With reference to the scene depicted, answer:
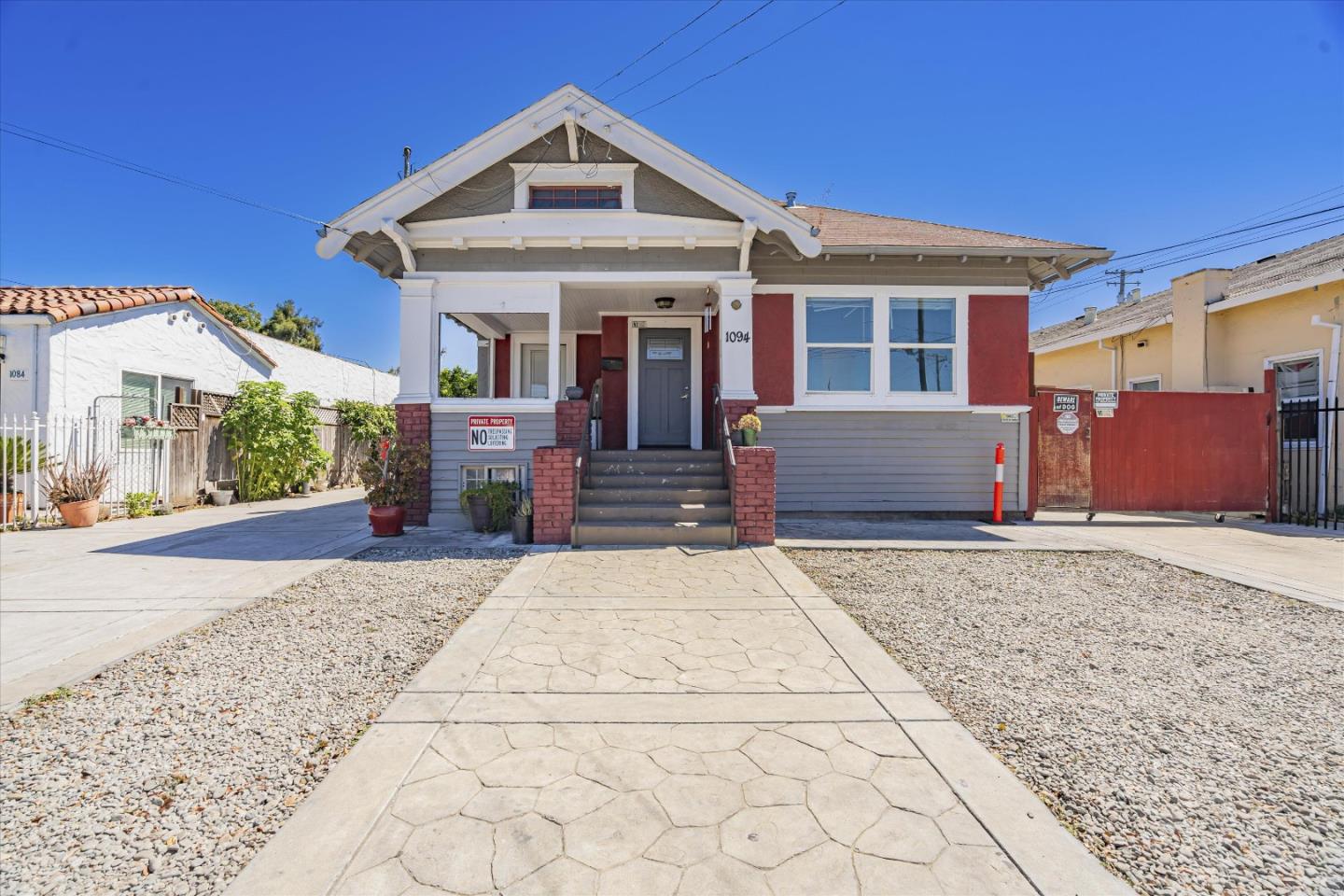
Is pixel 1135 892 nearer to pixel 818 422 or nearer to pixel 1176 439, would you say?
pixel 818 422

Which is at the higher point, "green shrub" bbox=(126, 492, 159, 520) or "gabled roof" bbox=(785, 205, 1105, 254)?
"gabled roof" bbox=(785, 205, 1105, 254)

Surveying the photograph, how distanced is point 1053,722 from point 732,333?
21.1ft

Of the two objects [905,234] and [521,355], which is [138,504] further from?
[905,234]

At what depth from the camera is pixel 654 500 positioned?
7.56m

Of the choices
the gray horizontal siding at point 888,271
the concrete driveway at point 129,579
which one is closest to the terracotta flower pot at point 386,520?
the concrete driveway at point 129,579

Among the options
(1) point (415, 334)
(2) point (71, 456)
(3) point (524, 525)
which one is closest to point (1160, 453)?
(3) point (524, 525)

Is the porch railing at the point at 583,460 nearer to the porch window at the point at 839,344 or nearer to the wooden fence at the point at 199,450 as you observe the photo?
the porch window at the point at 839,344

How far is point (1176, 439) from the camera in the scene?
9.80 meters

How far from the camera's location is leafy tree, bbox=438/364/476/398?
71.6 ft

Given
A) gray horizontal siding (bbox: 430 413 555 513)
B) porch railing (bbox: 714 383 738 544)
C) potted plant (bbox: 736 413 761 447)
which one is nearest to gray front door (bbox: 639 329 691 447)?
porch railing (bbox: 714 383 738 544)

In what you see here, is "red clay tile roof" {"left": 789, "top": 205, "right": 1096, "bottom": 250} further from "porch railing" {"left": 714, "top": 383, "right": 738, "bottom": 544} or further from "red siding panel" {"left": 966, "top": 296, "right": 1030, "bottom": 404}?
"porch railing" {"left": 714, "top": 383, "right": 738, "bottom": 544}

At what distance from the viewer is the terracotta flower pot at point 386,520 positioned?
25.5 feet

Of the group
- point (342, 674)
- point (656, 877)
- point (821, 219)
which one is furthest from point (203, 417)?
point (656, 877)

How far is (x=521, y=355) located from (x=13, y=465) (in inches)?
309
